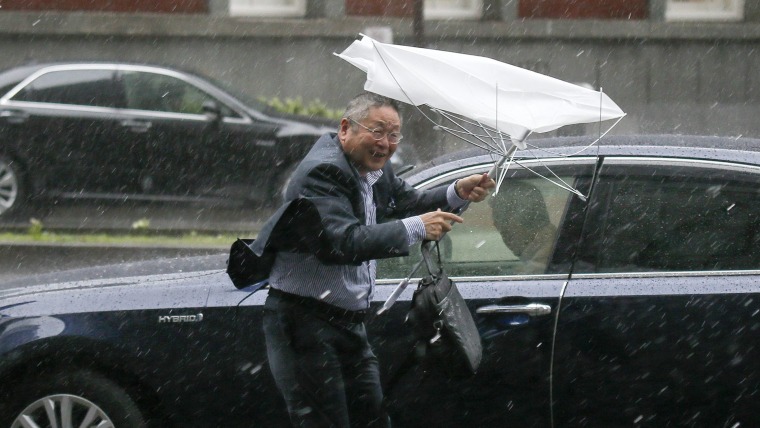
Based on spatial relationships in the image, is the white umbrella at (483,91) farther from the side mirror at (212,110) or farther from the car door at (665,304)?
the side mirror at (212,110)

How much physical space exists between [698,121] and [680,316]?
14.9 m

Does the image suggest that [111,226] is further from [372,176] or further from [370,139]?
[370,139]

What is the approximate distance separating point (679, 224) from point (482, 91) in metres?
1.17

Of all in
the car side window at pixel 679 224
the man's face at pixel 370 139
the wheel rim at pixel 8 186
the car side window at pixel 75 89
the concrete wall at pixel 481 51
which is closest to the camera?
the man's face at pixel 370 139

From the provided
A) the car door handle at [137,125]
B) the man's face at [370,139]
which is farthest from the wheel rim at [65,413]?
the car door handle at [137,125]

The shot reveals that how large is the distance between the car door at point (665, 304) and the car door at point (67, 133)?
8.34m

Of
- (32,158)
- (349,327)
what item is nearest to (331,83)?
(32,158)

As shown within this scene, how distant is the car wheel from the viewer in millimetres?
11953

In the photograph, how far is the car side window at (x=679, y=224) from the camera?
182 inches

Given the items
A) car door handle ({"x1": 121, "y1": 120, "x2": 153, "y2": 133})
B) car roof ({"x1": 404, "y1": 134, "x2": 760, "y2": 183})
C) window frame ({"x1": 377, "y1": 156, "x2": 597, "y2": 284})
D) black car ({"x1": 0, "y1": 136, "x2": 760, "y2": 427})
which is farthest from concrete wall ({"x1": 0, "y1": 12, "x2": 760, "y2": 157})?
black car ({"x1": 0, "y1": 136, "x2": 760, "y2": 427})

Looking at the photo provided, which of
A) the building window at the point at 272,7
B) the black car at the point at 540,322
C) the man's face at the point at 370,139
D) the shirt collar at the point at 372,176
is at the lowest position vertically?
the building window at the point at 272,7

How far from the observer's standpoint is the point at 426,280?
4152 millimetres

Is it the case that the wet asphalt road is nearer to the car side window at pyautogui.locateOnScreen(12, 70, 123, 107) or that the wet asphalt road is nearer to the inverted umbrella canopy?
the car side window at pyautogui.locateOnScreen(12, 70, 123, 107)

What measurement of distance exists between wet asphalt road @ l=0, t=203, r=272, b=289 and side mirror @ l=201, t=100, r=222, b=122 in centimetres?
94
